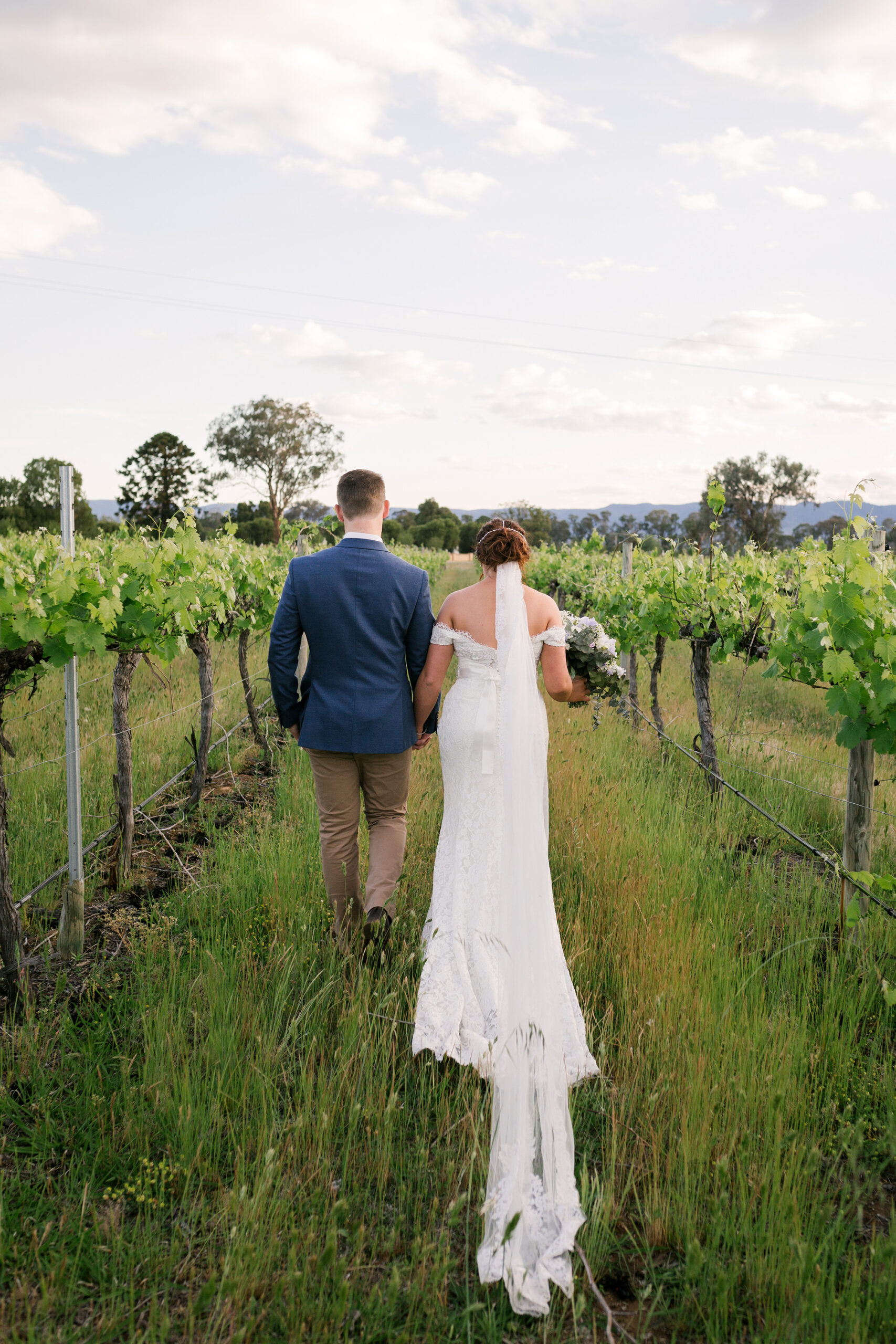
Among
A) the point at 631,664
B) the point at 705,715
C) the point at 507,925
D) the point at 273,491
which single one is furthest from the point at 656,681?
the point at 273,491

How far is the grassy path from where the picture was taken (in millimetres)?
2086

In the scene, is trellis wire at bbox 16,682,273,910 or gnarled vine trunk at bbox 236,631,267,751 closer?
trellis wire at bbox 16,682,273,910

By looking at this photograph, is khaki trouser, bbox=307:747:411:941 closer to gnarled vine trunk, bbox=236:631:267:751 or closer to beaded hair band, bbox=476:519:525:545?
beaded hair band, bbox=476:519:525:545

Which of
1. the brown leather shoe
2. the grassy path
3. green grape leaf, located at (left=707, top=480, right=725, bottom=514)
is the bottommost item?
the grassy path

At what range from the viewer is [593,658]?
3883 millimetres

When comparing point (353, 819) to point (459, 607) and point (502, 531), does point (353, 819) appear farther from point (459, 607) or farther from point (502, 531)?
point (502, 531)

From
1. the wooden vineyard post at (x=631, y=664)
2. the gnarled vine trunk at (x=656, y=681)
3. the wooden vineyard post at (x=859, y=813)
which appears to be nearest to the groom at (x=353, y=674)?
the wooden vineyard post at (x=859, y=813)

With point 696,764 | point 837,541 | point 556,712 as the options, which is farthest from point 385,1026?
point 556,712

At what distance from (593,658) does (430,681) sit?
2.52 feet

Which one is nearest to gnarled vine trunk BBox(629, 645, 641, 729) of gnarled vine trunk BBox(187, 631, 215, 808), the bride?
gnarled vine trunk BBox(187, 631, 215, 808)

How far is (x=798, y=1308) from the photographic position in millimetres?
2047

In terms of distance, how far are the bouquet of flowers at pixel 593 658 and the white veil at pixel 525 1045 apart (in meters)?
0.30

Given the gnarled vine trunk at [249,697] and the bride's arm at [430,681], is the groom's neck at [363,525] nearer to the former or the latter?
the bride's arm at [430,681]

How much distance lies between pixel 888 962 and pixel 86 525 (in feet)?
162
